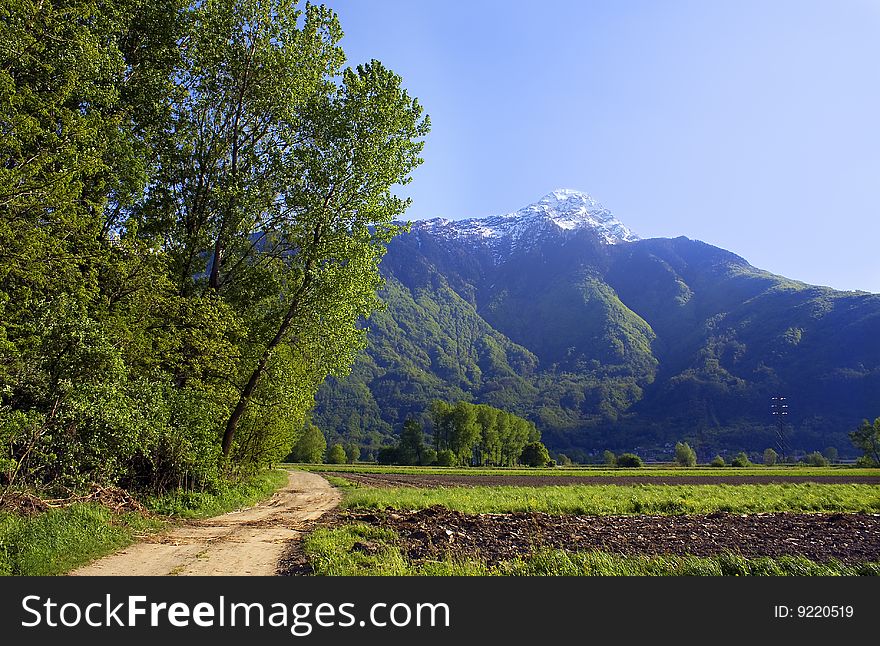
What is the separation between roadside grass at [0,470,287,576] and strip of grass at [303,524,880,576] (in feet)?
16.4

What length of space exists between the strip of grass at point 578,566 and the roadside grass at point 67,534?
4993 millimetres

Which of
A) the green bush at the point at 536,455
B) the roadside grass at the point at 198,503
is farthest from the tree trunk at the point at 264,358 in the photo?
the green bush at the point at 536,455

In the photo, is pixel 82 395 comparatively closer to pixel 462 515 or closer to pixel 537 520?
pixel 462 515

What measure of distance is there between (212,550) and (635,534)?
39.1 feet

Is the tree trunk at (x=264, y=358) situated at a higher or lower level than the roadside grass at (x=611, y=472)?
higher

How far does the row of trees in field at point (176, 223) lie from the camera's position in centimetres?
1289

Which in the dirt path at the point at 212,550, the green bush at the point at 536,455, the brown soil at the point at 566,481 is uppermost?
the dirt path at the point at 212,550

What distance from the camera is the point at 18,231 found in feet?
38.1

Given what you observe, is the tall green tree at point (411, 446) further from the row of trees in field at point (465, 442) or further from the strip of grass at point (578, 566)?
the strip of grass at point (578, 566)

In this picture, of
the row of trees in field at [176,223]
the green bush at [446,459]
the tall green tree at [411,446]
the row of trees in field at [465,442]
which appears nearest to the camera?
the row of trees in field at [176,223]

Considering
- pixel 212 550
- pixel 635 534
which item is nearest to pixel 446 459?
pixel 635 534

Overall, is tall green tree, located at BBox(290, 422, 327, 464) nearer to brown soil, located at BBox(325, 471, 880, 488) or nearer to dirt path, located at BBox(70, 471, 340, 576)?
brown soil, located at BBox(325, 471, 880, 488)

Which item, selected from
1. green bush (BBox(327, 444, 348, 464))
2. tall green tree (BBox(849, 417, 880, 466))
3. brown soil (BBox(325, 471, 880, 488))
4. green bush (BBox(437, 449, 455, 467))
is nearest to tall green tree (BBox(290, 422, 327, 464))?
green bush (BBox(327, 444, 348, 464))

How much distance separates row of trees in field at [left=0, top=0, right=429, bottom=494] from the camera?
12.9m
